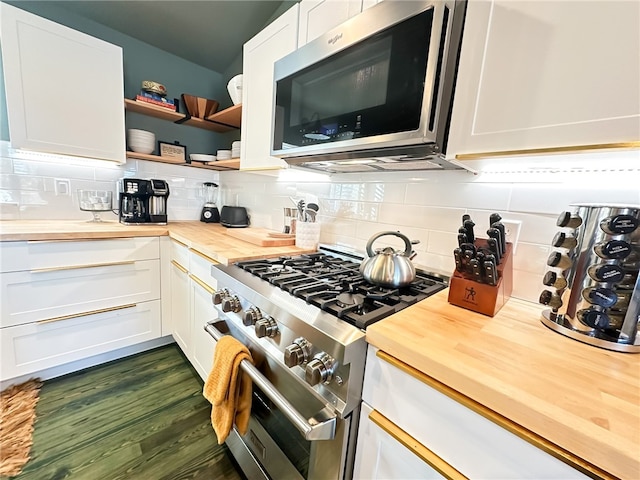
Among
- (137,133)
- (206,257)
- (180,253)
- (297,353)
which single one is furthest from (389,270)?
(137,133)

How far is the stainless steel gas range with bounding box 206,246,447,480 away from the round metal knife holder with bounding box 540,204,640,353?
342 millimetres

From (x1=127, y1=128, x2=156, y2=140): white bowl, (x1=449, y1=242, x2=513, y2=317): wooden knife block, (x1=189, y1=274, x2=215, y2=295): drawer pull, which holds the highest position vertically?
(x1=127, y1=128, x2=156, y2=140): white bowl

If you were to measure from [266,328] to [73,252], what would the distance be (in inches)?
54.7

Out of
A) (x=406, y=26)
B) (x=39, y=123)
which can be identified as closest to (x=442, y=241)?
(x=406, y=26)

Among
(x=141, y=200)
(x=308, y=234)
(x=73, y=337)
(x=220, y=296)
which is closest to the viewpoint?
(x=220, y=296)

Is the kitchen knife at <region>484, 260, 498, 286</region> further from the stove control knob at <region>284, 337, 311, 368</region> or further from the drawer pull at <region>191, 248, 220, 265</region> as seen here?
the drawer pull at <region>191, 248, 220, 265</region>

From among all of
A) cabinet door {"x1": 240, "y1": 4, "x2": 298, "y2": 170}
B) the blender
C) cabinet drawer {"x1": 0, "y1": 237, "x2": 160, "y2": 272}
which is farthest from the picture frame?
cabinet door {"x1": 240, "y1": 4, "x2": 298, "y2": 170}

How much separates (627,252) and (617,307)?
13 cm

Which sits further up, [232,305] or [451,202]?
[451,202]

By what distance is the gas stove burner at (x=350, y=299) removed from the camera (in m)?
0.72

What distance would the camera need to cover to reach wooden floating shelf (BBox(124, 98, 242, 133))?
1.86 meters

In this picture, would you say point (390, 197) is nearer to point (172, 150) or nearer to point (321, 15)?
point (321, 15)

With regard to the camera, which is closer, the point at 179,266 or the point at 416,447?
the point at 416,447

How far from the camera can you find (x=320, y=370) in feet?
2.00
